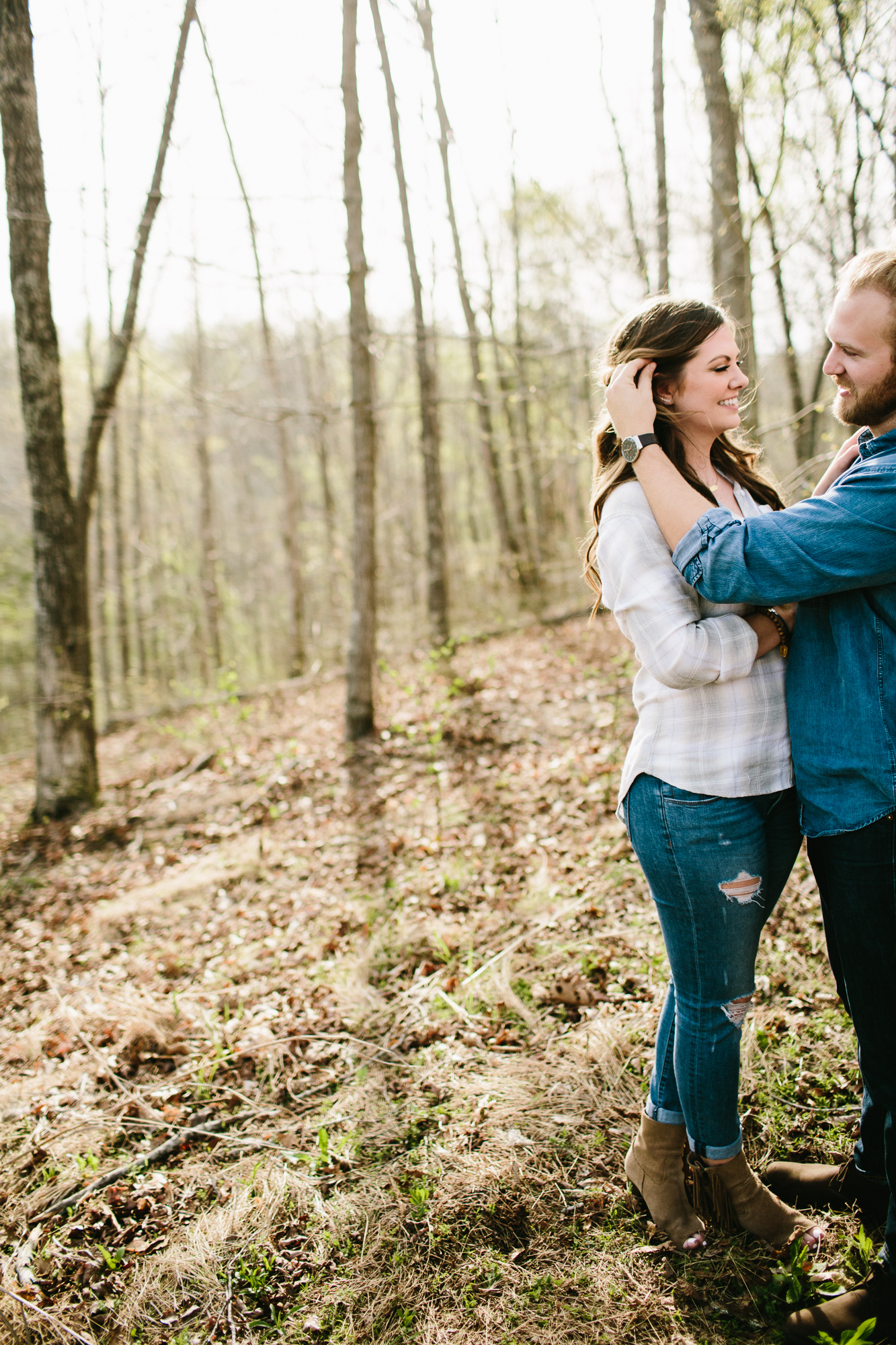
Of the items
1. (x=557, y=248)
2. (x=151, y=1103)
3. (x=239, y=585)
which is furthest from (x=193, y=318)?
(x=151, y=1103)

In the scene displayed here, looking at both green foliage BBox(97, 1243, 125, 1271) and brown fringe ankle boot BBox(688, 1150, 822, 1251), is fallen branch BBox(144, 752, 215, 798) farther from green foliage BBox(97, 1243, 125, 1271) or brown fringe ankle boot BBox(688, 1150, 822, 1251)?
brown fringe ankle boot BBox(688, 1150, 822, 1251)

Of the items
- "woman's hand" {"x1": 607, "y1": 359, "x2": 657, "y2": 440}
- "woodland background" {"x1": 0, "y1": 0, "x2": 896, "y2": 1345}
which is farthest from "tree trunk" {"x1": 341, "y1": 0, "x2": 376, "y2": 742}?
"woman's hand" {"x1": 607, "y1": 359, "x2": 657, "y2": 440}

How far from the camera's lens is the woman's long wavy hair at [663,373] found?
1782 mm

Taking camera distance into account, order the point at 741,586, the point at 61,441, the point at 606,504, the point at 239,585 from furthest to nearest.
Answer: the point at 239,585
the point at 61,441
the point at 606,504
the point at 741,586

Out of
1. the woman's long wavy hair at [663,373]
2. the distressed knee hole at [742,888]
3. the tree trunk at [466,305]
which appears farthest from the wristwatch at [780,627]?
the tree trunk at [466,305]

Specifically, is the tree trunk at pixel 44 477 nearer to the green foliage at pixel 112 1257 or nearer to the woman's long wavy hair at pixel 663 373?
the green foliage at pixel 112 1257

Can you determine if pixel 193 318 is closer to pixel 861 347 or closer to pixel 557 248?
pixel 557 248

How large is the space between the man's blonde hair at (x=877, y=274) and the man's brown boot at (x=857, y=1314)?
7.07ft

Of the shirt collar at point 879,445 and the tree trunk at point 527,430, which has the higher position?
the tree trunk at point 527,430

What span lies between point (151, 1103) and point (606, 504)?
2996mm

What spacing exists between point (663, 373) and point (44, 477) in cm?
671

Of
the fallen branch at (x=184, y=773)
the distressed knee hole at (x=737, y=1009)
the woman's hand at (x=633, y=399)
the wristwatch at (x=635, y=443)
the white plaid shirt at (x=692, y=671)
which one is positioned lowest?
the fallen branch at (x=184, y=773)

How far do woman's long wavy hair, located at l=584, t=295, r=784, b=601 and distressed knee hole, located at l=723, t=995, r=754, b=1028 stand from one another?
1.08 meters

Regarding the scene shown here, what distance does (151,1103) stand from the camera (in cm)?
310
